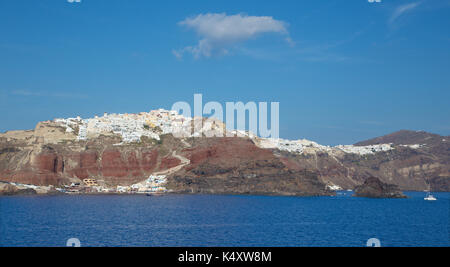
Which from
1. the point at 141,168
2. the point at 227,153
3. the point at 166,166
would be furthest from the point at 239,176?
the point at 141,168

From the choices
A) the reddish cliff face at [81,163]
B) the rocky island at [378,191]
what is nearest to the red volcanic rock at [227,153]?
the reddish cliff face at [81,163]

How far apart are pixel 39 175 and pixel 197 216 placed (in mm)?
89792

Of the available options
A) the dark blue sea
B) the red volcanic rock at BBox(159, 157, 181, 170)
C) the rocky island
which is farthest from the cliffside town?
the dark blue sea

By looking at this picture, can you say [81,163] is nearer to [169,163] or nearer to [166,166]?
[166,166]

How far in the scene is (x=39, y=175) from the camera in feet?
497

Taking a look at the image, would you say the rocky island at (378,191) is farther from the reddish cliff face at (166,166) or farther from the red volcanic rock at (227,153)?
the red volcanic rock at (227,153)

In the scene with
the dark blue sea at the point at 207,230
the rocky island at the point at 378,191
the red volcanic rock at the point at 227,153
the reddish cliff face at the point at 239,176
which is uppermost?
the red volcanic rock at the point at 227,153

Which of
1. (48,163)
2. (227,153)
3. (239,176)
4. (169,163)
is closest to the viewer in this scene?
(48,163)

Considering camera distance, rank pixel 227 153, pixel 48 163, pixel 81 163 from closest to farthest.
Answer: pixel 48 163
pixel 81 163
pixel 227 153

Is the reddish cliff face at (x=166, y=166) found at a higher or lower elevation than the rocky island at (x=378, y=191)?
higher

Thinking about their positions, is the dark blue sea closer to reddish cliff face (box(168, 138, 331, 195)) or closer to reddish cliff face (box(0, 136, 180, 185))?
reddish cliff face (box(0, 136, 180, 185))
